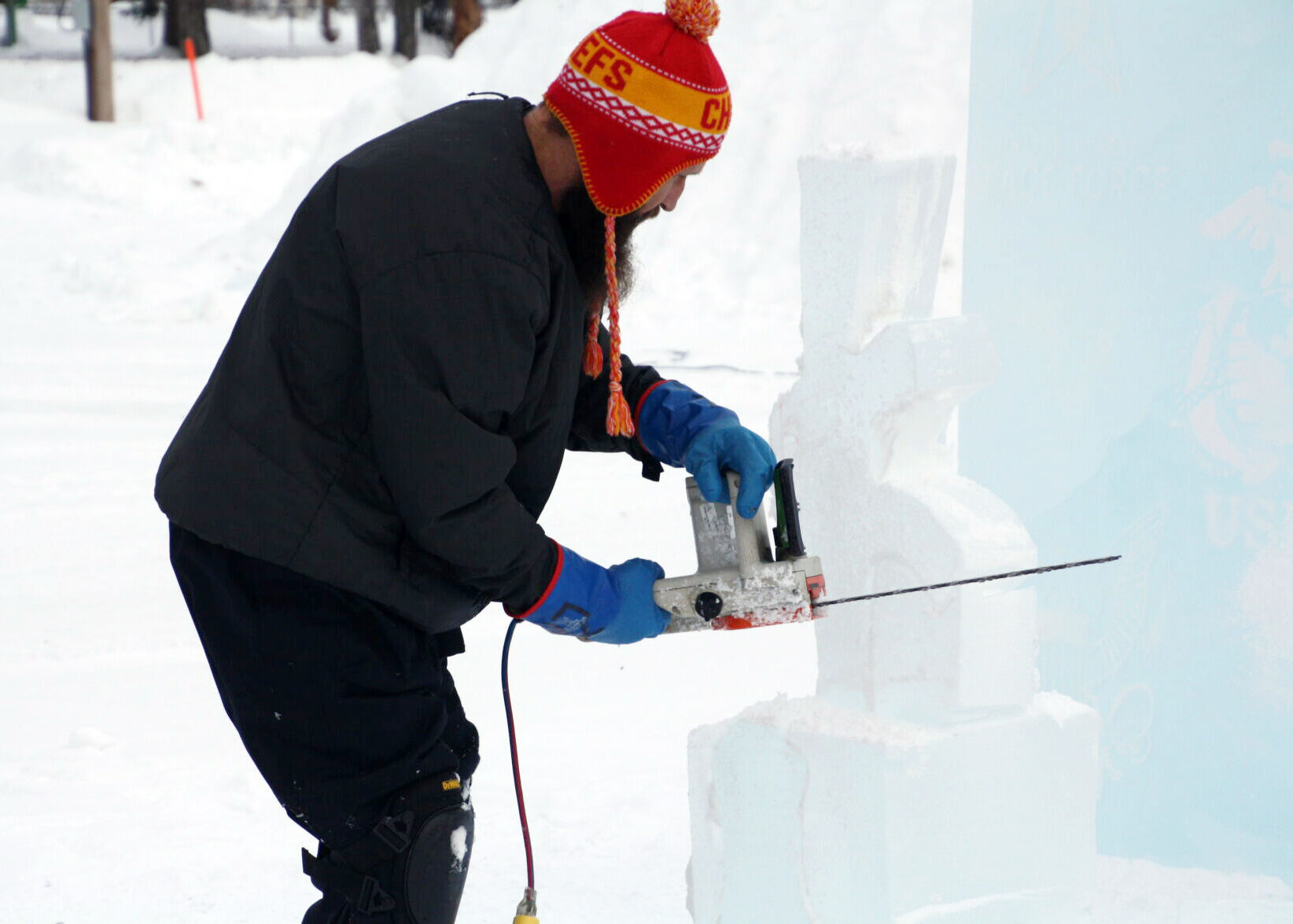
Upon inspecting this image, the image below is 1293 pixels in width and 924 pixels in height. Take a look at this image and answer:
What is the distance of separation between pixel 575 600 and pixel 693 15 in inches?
30.4

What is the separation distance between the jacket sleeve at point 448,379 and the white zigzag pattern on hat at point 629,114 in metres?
0.25

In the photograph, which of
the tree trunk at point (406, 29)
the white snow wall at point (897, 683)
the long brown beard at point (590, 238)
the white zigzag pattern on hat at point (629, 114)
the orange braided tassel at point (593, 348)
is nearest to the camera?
the white zigzag pattern on hat at point (629, 114)

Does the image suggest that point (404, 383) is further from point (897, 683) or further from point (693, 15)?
point (897, 683)

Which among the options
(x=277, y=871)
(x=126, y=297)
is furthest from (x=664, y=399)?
(x=126, y=297)

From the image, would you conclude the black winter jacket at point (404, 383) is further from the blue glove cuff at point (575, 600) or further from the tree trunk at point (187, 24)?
the tree trunk at point (187, 24)

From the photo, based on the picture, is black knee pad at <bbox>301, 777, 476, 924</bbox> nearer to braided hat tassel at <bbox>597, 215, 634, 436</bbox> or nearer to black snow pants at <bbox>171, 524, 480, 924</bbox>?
black snow pants at <bbox>171, 524, 480, 924</bbox>

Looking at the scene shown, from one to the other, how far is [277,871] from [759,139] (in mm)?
6019

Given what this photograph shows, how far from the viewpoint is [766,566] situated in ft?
6.35

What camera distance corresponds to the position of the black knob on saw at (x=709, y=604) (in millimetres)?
1922

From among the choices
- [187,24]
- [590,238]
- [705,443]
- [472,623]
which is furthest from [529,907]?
[187,24]

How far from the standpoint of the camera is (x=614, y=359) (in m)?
2.06

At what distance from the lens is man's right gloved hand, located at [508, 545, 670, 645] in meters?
1.87

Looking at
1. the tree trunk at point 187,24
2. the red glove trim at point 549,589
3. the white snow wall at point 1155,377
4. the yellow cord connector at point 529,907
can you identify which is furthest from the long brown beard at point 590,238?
the tree trunk at point 187,24

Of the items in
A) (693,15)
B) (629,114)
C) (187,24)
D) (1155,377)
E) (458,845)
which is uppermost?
(693,15)
